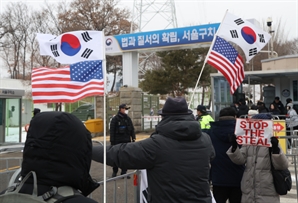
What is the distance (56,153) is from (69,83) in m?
3.83

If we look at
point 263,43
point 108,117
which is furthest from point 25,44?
point 263,43

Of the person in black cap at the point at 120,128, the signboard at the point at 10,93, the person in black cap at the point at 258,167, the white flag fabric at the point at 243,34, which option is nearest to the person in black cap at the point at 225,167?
the person in black cap at the point at 258,167

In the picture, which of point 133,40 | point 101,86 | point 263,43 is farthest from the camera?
point 133,40

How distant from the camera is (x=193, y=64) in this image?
101ft

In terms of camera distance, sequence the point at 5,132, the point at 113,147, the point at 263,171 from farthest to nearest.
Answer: the point at 5,132, the point at 263,171, the point at 113,147

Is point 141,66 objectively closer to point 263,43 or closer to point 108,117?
point 108,117

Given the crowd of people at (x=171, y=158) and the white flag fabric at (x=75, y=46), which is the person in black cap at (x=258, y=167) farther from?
the white flag fabric at (x=75, y=46)

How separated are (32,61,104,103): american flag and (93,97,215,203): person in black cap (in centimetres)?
214

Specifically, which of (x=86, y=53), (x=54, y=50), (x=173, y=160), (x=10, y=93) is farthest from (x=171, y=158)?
(x=10, y=93)

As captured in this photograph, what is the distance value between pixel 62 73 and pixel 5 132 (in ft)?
36.6

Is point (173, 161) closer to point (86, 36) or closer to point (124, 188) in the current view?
point (124, 188)

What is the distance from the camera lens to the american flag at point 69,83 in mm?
5289

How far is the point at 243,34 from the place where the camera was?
7730 mm

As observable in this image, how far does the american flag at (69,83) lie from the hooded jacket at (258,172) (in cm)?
205
